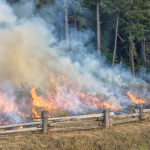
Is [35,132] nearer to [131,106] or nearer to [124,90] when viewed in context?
[131,106]

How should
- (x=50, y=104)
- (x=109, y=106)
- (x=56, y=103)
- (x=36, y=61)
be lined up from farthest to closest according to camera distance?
(x=36, y=61)
(x=109, y=106)
(x=56, y=103)
(x=50, y=104)

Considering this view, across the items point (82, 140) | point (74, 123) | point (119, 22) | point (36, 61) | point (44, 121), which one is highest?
point (119, 22)

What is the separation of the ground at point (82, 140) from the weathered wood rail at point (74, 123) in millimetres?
225

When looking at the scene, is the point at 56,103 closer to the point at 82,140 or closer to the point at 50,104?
the point at 50,104

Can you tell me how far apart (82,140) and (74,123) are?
142 centimetres

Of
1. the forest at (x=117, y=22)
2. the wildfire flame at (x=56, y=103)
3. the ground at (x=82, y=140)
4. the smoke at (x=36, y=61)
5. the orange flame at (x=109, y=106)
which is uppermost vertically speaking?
the forest at (x=117, y=22)

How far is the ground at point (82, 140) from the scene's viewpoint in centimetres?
734

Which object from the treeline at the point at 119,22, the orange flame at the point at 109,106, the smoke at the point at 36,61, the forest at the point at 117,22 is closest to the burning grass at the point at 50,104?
the orange flame at the point at 109,106

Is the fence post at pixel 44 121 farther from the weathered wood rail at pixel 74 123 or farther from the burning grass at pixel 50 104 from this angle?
the burning grass at pixel 50 104

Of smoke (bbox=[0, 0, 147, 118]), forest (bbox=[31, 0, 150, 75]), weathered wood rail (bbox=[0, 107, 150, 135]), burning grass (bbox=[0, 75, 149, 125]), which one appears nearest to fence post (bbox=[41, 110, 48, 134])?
weathered wood rail (bbox=[0, 107, 150, 135])

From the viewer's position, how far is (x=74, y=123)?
9.12 meters

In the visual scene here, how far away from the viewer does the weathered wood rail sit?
837 centimetres

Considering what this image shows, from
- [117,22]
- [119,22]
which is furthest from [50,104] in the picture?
[119,22]

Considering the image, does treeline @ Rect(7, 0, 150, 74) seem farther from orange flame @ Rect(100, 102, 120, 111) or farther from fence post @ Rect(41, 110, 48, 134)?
fence post @ Rect(41, 110, 48, 134)
